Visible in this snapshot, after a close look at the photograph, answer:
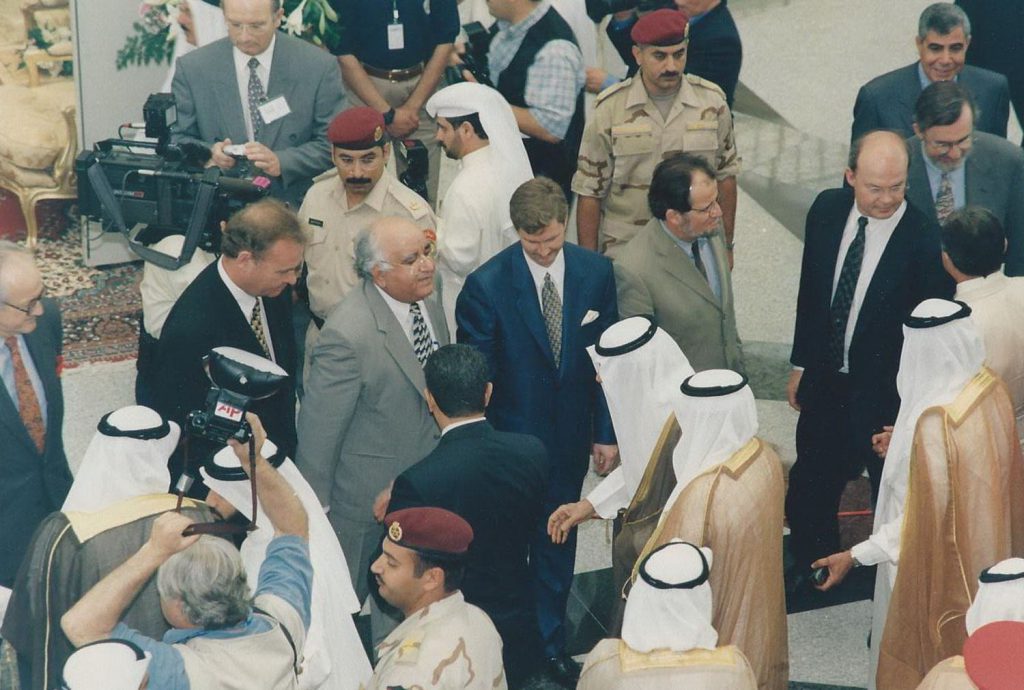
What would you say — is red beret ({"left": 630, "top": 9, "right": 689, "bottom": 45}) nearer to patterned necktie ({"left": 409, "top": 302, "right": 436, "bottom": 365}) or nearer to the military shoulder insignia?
patterned necktie ({"left": 409, "top": 302, "right": 436, "bottom": 365})

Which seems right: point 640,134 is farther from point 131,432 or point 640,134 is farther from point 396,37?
point 131,432

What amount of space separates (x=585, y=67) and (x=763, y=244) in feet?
6.12

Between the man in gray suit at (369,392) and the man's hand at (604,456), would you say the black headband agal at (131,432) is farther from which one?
the man's hand at (604,456)

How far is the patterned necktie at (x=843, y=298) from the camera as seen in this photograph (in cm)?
519

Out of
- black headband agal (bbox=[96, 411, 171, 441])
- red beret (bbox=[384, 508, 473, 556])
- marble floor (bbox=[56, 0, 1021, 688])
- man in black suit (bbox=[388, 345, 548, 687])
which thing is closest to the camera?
red beret (bbox=[384, 508, 473, 556])

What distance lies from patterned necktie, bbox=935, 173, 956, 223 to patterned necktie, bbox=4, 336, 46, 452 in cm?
320

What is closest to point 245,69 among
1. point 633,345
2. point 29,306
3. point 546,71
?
point 546,71

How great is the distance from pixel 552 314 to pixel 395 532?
1.60 metres

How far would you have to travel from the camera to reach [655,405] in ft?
14.4

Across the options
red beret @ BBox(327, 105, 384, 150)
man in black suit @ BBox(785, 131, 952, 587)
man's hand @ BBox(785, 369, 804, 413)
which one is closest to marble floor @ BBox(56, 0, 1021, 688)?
man in black suit @ BBox(785, 131, 952, 587)

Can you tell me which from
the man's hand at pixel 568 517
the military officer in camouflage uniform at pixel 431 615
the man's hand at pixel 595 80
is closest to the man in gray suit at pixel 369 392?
the man's hand at pixel 568 517

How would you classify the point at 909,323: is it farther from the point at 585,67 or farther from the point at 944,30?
the point at 585,67

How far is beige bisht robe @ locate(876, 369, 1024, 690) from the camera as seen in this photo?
4.23 meters

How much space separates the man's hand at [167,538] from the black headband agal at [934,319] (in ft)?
6.76
